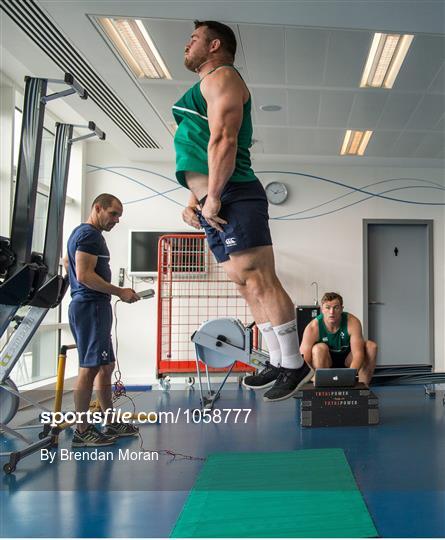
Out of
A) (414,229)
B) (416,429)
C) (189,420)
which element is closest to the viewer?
(416,429)

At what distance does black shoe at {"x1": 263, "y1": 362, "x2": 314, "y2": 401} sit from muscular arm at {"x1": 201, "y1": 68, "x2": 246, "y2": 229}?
2.16 ft

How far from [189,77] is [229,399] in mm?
3090

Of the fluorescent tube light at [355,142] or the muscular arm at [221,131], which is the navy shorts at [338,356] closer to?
Answer: the fluorescent tube light at [355,142]

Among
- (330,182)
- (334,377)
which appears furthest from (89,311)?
(330,182)

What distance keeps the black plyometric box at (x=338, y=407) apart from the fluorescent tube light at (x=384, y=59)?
8.71 feet

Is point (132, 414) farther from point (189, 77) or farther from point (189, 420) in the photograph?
point (189, 77)

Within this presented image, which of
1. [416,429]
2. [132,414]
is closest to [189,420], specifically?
[132,414]

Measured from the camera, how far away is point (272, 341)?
171 centimetres

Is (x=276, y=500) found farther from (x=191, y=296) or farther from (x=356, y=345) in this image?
(x=191, y=296)

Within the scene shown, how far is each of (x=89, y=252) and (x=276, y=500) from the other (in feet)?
6.11

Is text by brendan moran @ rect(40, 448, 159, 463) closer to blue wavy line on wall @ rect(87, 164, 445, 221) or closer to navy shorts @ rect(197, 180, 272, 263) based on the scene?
navy shorts @ rect(197, 180, 272, 263)

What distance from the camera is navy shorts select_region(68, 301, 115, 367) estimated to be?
3139mm

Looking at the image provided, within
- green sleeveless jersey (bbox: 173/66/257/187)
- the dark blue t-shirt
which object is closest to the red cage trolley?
the dark blue t-shirt

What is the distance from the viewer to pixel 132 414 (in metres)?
4.06
